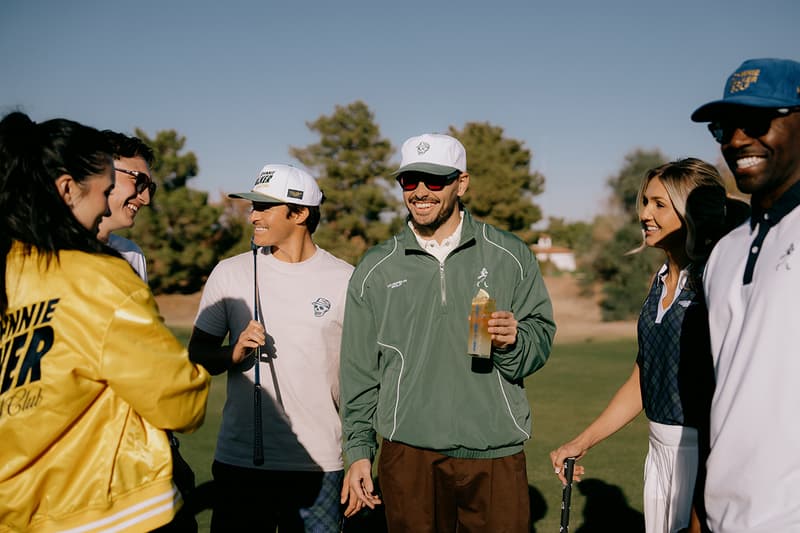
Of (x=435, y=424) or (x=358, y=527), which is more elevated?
(x=435, y=424)

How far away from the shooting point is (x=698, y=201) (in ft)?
10.8

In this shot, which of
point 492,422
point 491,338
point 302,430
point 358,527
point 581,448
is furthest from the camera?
point 358,527

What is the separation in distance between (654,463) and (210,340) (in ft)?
8.17

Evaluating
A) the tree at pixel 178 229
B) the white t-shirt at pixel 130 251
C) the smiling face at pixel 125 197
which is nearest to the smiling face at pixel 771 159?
the smiling face at pixel 125 197

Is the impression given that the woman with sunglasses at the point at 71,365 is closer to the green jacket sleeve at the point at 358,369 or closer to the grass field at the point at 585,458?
the green jacket sleeve at the point at 358,369

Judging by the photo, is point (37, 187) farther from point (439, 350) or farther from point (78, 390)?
point (439, 350)

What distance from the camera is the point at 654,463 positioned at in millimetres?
3291

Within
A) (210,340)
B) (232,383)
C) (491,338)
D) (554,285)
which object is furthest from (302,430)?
(554,285)

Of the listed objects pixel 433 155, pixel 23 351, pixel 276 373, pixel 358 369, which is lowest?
pixel 276 373

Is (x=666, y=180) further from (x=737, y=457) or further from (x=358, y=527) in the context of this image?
(x=358, y=527)

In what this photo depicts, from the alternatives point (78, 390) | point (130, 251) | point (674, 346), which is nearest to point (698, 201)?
point (674, 346)

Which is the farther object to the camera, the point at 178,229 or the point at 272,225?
the point at 178,229

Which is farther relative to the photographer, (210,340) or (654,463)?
(210,340)

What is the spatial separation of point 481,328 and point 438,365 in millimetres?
406
